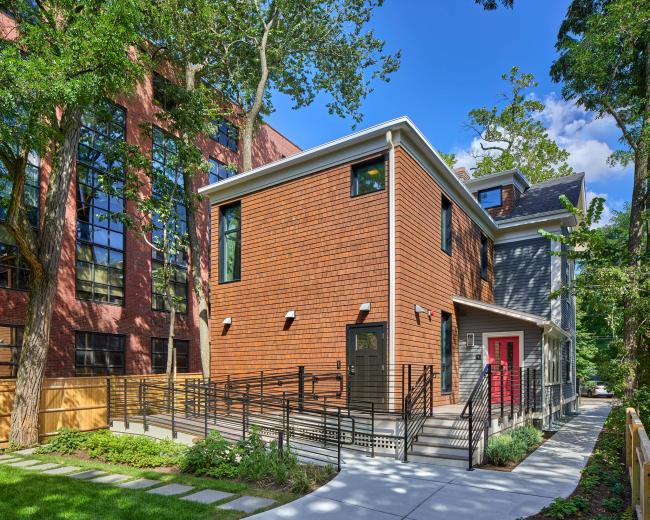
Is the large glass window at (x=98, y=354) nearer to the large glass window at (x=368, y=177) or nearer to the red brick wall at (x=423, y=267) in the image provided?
the large glass window at (x=368, y=177)

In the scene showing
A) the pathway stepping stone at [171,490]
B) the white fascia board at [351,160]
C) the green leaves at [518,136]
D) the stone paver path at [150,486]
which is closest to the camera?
the stone paver path at [150,486]

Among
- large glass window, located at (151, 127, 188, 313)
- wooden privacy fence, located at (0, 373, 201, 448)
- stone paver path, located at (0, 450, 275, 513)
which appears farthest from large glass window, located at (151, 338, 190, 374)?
stone paver path, located at (0, 450, 275, 513)

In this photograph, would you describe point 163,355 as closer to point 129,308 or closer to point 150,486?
point 129,308

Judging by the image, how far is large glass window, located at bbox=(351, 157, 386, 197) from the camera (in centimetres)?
1020

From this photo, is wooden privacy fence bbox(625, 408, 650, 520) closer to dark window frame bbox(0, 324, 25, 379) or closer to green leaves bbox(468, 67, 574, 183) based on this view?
dark window frame bbox(0, 324, 25, 379)

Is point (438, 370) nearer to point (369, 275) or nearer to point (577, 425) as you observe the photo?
point (369, 275)

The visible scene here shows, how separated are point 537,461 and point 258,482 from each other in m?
4.94

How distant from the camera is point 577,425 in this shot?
528 inches

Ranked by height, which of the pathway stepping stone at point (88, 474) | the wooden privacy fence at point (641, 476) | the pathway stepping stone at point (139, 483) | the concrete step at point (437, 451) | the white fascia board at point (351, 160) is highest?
the white fascia board at point (351, 160)

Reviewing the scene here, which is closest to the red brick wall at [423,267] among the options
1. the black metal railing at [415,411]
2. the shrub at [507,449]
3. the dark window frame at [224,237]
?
the black metal railing at [415,411]

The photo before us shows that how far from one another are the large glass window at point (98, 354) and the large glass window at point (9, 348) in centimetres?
202

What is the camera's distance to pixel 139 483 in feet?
22.2

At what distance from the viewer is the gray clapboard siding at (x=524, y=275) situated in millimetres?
15078

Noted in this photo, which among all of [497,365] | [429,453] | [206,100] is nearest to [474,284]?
[497,365]
